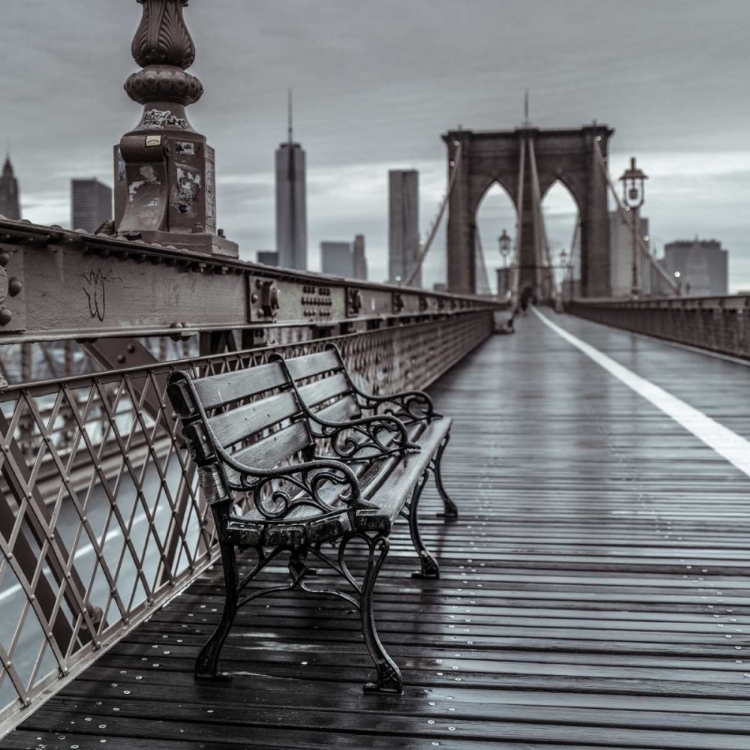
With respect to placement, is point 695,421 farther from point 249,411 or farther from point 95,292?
point 95,292

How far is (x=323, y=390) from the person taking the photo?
4184mm

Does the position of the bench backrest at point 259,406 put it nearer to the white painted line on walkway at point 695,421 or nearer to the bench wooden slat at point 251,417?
the bench wooden slat at point 251,417

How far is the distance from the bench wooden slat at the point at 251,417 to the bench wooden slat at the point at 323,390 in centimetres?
17

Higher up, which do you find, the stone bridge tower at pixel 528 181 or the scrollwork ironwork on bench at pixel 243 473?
the stone bridge tower at pixel 528 181

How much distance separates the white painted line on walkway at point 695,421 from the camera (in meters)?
6.33

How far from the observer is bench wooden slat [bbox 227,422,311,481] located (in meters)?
3.04

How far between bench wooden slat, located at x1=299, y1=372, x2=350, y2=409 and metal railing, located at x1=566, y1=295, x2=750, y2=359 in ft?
32.8

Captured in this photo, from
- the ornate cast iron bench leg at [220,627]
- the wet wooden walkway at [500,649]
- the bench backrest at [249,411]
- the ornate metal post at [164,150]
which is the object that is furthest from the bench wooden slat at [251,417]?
the ornate metal post at [164,150]

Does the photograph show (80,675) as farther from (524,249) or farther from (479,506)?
(524,249)

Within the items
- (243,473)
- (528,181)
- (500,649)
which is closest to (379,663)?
(500,649)

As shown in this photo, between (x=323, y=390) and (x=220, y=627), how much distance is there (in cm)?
166

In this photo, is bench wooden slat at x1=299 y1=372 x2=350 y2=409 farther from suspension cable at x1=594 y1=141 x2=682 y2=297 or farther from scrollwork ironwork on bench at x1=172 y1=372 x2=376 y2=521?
suspension cable at x1=594 y1=141 x2=682 y2=297

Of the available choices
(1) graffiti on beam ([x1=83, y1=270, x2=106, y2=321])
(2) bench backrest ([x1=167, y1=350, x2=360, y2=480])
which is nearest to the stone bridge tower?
(2) bench backrest ([x1=167, y1=350, x2=360, y2=480])

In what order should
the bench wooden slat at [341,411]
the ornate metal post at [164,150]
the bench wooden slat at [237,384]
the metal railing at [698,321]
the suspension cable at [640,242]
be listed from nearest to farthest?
the bench wooden slat at [237,384], the ornate metal post at [164,150], the bench wooden slat at [341,411], the metal railing at [698,321], the suspension cable at [640,242]
